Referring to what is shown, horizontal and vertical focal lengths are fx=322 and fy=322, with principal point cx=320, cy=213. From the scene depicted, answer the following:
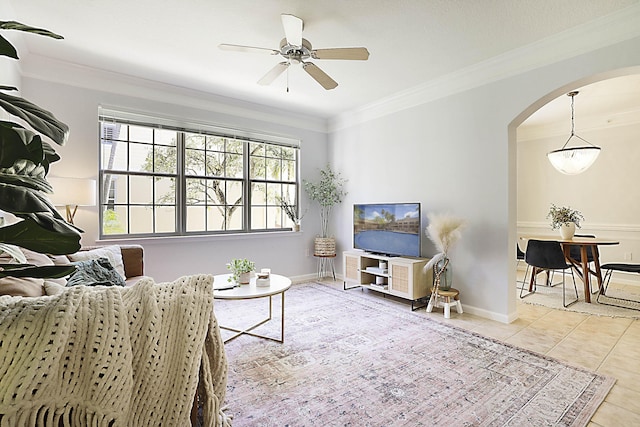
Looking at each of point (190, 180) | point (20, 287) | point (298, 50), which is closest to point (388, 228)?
point (298, 50)

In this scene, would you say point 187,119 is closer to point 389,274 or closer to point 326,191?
point 326,191

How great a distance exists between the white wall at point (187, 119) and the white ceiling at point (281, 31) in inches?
11.4

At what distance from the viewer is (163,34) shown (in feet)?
8.86

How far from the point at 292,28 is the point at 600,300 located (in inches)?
180

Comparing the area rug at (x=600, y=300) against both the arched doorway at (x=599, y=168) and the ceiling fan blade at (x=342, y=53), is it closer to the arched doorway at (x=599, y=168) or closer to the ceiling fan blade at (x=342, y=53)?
the arched doorway at (x=599, y=168)

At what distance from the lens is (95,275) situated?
2.13 m

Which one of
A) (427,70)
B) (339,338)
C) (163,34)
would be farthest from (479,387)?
(163,34)

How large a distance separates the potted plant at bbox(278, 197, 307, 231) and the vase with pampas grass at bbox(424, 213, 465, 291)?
2.13 m

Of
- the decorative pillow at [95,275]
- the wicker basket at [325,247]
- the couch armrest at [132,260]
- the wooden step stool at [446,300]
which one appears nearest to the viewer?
the decorative pillow at [95,275]

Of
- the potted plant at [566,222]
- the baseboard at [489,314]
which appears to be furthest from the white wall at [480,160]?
the potted plant at [566,222]

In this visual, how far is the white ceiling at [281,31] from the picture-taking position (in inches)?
91.6

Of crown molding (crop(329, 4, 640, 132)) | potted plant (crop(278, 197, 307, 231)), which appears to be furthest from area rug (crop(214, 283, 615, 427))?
crown molding (crop(329, 4, 640, 132))

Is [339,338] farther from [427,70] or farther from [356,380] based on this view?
[427,70]

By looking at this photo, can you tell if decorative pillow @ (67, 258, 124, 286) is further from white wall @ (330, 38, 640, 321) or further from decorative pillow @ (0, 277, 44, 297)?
white wall @ (330, 38, 640, 321)
